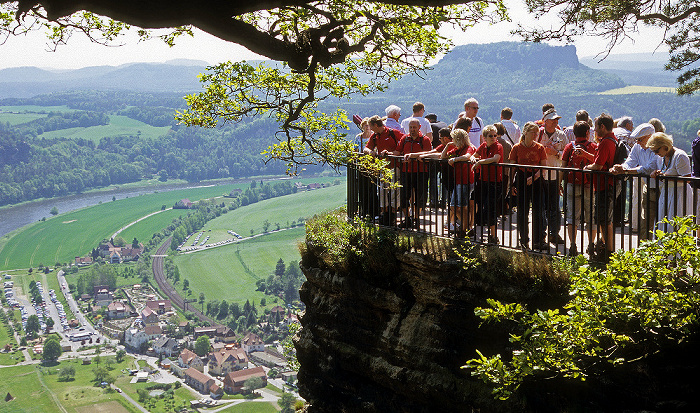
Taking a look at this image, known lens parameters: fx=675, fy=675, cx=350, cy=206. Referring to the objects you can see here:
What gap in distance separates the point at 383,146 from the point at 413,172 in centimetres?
84

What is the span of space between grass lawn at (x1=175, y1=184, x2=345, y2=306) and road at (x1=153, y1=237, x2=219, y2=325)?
9.57 feet

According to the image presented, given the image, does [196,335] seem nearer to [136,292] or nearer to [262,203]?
[136,292]

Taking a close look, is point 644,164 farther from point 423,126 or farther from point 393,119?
point 423,126

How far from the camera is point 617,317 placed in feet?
17.7

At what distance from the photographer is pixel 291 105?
9.30m

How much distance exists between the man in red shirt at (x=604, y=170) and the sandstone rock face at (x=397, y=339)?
132 cm

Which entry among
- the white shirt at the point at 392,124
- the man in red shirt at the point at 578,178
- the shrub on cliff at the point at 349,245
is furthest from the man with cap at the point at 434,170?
the man in red shirt at the point at 578,178

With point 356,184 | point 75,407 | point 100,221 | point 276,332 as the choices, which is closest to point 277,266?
point 276,332

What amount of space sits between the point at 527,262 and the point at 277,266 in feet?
395

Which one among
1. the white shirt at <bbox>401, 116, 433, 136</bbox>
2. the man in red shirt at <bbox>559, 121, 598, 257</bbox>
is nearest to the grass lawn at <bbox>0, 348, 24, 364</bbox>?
the white shirt at <bbox>401, 116, 433, 136</bbox>

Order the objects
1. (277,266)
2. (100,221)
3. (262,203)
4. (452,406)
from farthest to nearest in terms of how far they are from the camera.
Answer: (262,203) < (100,221) < (277,266) < (452,406)

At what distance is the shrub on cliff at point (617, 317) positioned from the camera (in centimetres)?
517

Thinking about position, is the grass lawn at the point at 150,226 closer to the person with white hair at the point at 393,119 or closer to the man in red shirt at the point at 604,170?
the person with white hair at the point at 393,119

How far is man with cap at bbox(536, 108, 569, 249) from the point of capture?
8280 millimetres
